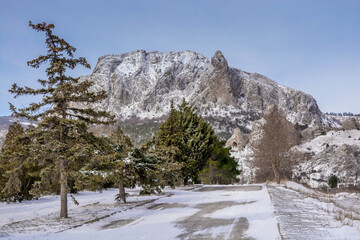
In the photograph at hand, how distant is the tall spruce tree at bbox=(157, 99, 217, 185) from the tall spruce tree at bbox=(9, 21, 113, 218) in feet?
57.8

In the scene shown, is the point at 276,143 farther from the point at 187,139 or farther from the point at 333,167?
the point at 333,167

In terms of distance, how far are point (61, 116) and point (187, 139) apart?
789 inches

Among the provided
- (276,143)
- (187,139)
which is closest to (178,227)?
(187,139)

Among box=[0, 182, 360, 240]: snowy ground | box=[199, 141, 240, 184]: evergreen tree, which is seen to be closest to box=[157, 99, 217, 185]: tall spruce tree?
box=[199, 141, 240, 184]: evergreen tree

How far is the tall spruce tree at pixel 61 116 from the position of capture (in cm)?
1217

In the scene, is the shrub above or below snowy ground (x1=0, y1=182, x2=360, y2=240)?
below

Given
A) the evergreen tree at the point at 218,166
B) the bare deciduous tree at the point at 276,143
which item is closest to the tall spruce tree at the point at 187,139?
the bare deciduous tree at the point at 276,143

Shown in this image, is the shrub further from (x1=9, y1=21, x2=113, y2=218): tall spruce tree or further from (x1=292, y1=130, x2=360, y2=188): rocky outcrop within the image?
(x1=9, y1=21, x2=113, y2=218): tall spruce tree

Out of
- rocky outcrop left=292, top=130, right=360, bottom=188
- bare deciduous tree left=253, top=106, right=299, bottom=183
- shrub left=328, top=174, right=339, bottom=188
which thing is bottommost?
shrub left=328, top=174, right=339, bottom=188

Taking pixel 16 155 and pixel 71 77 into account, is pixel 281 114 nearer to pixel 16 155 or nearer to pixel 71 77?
pixel 71 77

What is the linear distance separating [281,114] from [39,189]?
30219 millimetres

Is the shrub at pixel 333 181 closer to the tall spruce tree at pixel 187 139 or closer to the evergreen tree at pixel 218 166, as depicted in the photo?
the evergreen tree at pixel 218 166

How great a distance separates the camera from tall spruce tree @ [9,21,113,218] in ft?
39.9

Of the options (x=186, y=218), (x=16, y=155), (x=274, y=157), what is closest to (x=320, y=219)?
(x=186, y=218)
